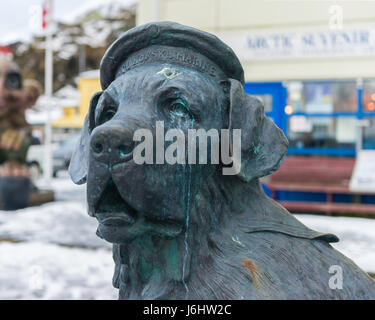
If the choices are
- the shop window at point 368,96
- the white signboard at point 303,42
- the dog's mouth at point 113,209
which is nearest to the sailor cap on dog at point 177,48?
the dog's mouth at point 113,209

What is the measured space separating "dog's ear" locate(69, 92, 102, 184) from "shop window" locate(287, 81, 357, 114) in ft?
20.7

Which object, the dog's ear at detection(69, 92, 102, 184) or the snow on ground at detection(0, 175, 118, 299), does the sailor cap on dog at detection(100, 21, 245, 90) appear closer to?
the dog's ear at detection(69, 92, 102, 184)

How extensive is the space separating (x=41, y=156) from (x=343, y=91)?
10856mm

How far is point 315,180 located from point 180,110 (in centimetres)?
649

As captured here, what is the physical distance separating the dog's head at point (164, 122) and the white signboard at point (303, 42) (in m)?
6.00

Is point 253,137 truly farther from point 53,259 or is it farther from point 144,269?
point 53,259

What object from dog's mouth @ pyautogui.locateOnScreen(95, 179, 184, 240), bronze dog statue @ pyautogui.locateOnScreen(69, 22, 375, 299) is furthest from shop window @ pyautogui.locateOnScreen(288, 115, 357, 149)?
dog's mouth @ pyautogui.locateOnScreen(95, 179, 184, 240)

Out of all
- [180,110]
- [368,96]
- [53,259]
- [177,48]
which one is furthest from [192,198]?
[368,96]

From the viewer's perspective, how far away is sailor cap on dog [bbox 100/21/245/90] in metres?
1.64

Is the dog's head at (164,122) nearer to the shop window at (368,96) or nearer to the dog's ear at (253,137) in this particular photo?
the dog's ear at (253,137)

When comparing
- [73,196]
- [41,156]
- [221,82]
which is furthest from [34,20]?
[221,82]

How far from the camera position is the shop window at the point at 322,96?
7.55 m

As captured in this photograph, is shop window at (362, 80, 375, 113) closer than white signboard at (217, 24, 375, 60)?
No
